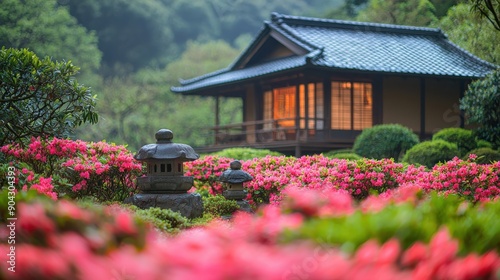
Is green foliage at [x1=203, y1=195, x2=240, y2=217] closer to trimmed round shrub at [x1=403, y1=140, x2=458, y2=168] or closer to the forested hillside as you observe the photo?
trimmed round shrub at [x1=403, y1=140, x2=458, y2=168]

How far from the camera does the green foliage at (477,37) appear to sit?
88.8ft

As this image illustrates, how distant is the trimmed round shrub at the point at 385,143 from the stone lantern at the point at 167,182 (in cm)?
1048

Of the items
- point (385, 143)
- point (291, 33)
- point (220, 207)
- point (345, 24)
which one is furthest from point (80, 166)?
point (345, 24)

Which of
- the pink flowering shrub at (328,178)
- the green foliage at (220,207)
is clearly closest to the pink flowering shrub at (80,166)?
the green foliage at (220,207)

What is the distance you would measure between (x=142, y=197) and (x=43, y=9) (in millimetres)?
28716

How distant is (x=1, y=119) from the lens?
9617 mm

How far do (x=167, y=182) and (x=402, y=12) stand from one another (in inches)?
1133

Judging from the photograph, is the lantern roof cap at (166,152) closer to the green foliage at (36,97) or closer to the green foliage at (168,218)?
the green foliage at (36,97)

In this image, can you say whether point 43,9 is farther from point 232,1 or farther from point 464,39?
point 232,1

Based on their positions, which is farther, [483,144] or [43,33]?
[43,33]

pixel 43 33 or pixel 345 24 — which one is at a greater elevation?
pixel 43 33

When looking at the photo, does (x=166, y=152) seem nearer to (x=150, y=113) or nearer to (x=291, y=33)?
(x=291, y=33)

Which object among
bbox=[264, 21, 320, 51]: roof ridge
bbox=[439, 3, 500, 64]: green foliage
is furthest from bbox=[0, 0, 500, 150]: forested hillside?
bbox=[264, 21, 320, 51]: roof ridge

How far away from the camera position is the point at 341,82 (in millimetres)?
24266
